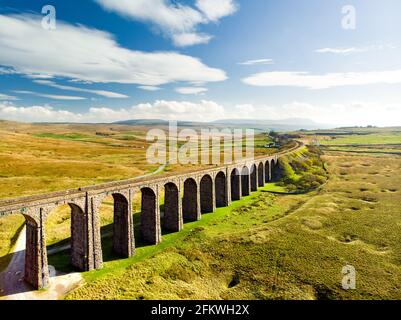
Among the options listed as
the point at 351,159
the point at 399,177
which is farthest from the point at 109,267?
the point at 351,159

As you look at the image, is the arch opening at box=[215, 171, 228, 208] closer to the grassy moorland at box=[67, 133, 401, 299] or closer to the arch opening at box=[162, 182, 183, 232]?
the grassy moorland at box=[67, 133, 401, 299]

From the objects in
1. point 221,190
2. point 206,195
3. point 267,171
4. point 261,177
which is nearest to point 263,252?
point 206,195

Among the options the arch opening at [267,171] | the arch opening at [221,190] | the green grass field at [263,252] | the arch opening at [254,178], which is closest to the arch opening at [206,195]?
the green grass field at [263,252]

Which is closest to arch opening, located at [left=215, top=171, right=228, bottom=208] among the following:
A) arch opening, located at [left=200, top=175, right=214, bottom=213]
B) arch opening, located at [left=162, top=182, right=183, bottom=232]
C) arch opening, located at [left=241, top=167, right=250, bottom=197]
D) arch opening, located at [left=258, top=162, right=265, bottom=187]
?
arch opening, located at [left=200, top=175, right=214, bottom=213]

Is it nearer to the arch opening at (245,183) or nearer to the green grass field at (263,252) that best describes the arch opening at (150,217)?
the green grass field at (263,252)

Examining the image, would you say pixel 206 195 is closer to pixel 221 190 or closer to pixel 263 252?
pixel 221 190

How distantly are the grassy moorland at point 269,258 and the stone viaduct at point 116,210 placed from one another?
2.60 meters

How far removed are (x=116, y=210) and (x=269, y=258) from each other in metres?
22.9

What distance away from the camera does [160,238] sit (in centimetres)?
4659

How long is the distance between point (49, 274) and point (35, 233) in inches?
278

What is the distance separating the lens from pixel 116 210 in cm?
4166

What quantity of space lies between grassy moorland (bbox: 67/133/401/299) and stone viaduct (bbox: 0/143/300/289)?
2.60 meters
